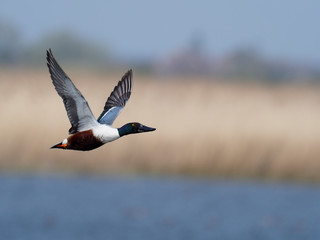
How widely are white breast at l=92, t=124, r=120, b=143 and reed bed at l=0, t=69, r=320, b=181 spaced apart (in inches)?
253

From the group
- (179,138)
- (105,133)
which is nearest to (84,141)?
(105,133)

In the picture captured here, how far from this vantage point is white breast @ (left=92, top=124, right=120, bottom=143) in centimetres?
551

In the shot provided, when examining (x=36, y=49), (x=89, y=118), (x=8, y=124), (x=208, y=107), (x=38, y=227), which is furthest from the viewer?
(x=36, y=49)

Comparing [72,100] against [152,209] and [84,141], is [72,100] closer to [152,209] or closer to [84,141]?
[84,141]

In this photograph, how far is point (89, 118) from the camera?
5.59 m

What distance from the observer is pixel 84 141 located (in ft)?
18.0

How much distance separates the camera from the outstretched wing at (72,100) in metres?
5.55

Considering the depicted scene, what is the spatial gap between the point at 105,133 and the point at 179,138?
7.06 meters

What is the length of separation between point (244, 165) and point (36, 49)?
29.0 metres

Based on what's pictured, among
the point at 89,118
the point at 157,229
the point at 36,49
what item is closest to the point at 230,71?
the point at 36,49

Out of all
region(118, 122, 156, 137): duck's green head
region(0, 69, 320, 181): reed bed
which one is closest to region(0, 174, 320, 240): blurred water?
region(0, 69, 320, 181): reed bed

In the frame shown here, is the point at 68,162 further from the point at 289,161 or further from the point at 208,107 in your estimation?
the point at 289,161

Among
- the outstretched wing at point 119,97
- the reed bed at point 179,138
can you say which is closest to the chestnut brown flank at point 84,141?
the outstretched wing at point 119,97

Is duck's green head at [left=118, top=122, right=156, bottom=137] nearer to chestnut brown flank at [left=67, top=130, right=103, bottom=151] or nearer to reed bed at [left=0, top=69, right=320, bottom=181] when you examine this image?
chestnut brown flank at [left=67, top=130, right=103, bottom=151]
